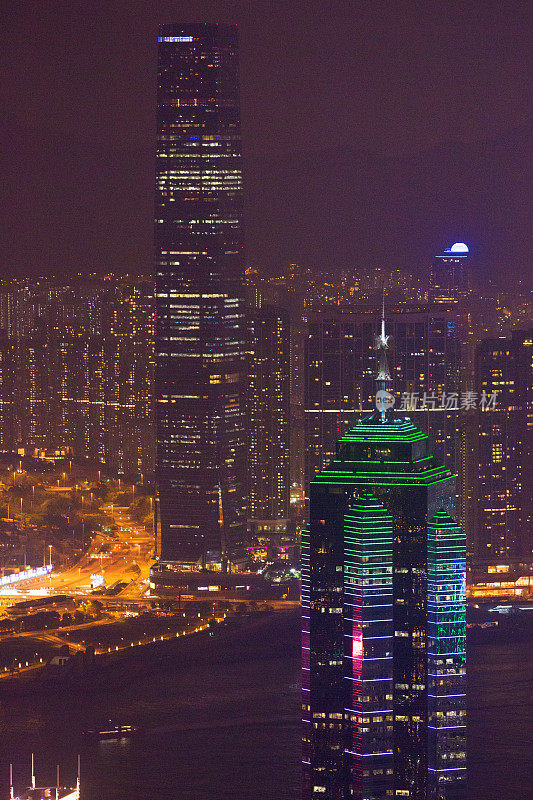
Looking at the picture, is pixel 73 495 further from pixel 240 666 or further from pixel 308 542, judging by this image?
pixel 308 542

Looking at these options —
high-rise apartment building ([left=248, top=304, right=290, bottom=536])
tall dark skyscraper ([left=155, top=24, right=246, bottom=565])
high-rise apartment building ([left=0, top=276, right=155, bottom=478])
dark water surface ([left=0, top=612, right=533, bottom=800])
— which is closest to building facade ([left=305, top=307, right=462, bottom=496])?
high-rise apartment building ([left=248, top=304, right=290, bottom=536])

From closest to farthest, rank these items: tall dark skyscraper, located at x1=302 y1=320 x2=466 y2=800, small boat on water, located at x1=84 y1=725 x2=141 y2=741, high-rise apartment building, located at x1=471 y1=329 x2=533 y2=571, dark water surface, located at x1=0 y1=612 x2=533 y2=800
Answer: tall dark skyscraper, located at x1=302 y1=320 x2=466 y2=800
dark water surface, located at x1=0 y1=612 x2=533 y2=800
small boat on water, located at x1=84 y1=725 x2=141 y2=741
high-rise apartment building, located at x1=471 y1=329 x2=533 y2=571

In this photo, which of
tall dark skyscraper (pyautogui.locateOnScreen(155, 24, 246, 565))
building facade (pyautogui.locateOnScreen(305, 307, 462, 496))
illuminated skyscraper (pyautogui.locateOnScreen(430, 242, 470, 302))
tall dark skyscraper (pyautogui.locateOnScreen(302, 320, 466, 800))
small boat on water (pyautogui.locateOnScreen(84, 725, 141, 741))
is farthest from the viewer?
illuminated skyscraper (pyautogui.locateOnScreen(430, 242, 470, 302))

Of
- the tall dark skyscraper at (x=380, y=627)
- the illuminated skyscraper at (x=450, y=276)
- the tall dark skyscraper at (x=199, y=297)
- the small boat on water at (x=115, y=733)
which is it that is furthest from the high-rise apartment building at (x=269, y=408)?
the tall dark skyscraper at (x=380, y=627)

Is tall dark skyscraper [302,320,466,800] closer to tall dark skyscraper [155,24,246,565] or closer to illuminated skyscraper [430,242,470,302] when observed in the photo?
tall dark skyscraper [155,24,246,565]

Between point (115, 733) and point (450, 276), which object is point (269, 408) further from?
point (115, 733)

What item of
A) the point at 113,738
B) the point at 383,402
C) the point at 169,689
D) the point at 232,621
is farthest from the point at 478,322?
the point at 383,402

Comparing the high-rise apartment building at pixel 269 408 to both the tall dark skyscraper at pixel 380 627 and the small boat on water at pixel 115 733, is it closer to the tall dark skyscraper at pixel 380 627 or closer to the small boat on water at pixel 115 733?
the small boat on water at pixel 115 733
